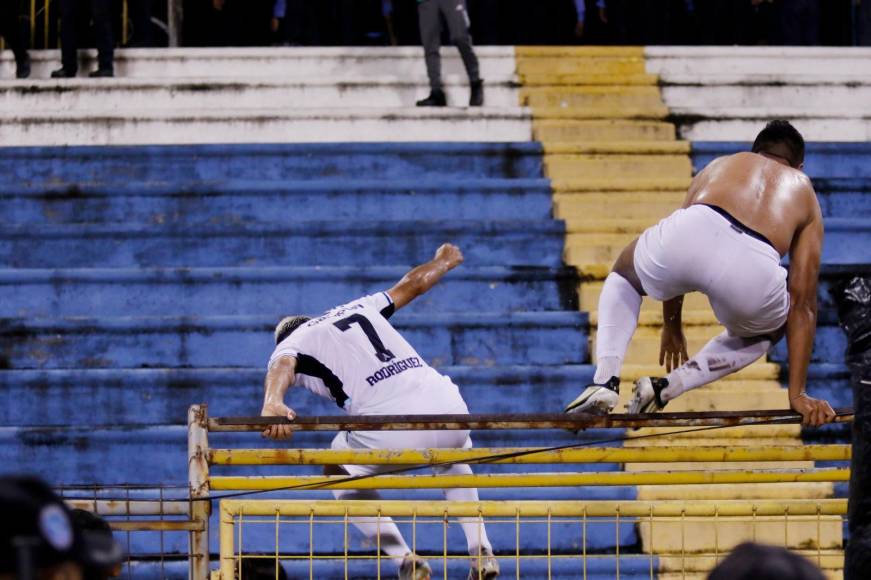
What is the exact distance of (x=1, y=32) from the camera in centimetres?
1089

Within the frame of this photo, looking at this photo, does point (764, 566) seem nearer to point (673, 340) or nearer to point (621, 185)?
point (673, 340)

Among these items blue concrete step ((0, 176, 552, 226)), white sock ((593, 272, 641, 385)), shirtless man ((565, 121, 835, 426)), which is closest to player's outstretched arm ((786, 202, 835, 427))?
shirtless man ((565, 121, 835, 426))

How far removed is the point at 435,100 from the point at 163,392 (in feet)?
11.7

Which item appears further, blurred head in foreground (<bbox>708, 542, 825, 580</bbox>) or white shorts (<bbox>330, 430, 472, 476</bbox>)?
white shorts (<bbox>330, 430, 472, 476</bbox>)

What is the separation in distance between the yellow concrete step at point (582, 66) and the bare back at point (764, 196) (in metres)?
5.36

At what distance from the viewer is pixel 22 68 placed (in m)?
11.1

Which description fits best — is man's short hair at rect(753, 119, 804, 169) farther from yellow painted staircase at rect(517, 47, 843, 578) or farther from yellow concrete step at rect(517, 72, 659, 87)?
yellow concrete step at rect(517, 72, 659, 87)

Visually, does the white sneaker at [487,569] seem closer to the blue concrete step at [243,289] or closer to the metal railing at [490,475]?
the metal railing at [490,475]

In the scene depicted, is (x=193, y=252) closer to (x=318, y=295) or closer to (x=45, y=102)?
(x=318, y=295)

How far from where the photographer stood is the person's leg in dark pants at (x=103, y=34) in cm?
1084

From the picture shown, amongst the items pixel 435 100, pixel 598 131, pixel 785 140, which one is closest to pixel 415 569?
pixel 785 140

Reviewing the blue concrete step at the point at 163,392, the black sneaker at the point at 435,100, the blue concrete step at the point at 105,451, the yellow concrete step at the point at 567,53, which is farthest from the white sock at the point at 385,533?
the yellow concrete step at the point at 567,53

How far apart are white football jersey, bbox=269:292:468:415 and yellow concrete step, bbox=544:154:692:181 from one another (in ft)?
11.5

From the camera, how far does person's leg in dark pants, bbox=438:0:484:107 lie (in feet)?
34.6
